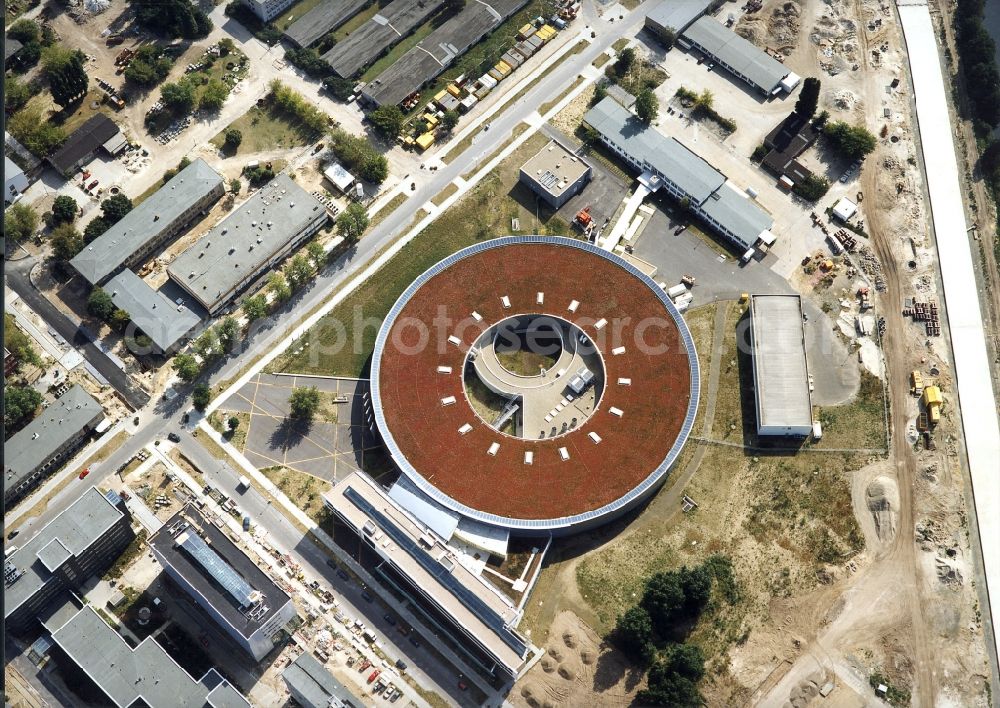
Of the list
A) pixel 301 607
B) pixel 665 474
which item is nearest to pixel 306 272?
pixel 301 607

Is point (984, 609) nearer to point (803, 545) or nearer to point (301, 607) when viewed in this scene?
point (803, 545)

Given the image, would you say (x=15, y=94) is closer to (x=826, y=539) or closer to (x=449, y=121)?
(x=449, y=121)

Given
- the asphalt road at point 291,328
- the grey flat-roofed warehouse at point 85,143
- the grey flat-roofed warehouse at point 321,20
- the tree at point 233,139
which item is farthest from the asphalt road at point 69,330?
the grey flat-roofed warehouse at point 321,20

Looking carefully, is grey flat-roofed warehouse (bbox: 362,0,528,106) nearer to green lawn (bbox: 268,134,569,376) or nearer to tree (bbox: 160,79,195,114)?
green lawn (bbox: 268,134,569,376)

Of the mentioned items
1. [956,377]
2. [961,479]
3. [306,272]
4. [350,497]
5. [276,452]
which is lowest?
[961,479]

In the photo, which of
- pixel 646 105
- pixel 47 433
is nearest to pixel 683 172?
pixel 646 105

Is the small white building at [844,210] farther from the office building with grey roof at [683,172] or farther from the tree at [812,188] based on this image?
the office building with grey roof at [683,172]
